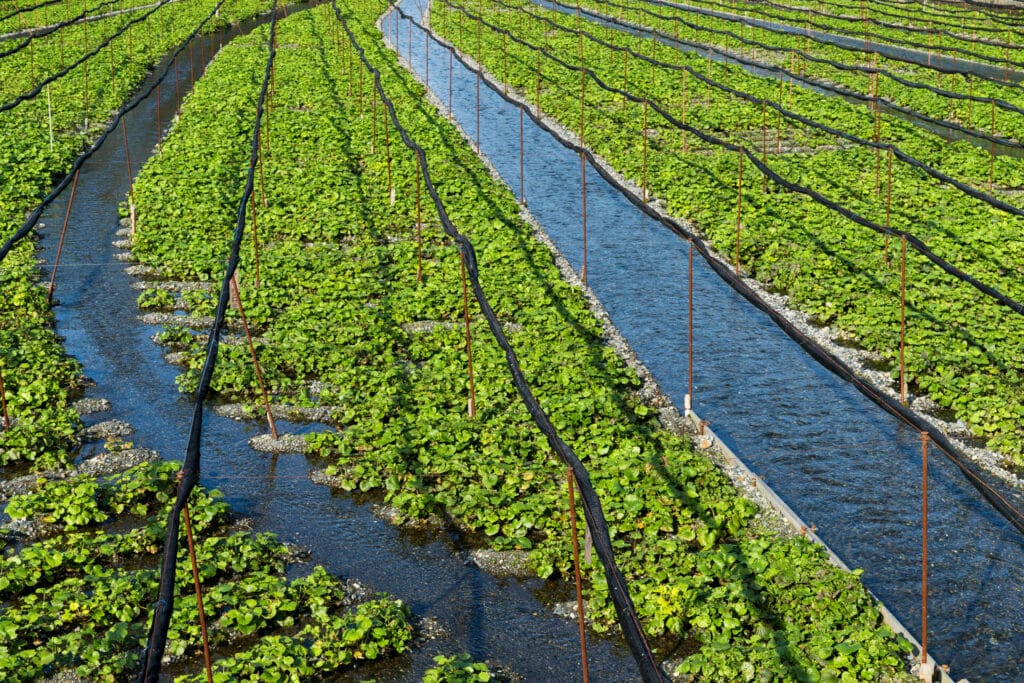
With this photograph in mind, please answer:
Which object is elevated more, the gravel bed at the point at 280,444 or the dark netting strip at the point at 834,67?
the dark netting strip at the point at 834,67

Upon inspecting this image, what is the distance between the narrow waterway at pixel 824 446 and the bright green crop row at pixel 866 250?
73 centimetres

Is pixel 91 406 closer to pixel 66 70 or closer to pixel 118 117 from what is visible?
pixel 118 117

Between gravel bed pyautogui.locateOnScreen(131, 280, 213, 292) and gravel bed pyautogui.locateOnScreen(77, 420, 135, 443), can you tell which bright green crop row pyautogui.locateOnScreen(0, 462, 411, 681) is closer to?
gravel bed pyautogui.locateOnScreen(77, 420, 135, 443)

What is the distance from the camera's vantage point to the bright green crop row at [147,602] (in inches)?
358

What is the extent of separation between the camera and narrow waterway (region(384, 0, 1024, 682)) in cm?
1030

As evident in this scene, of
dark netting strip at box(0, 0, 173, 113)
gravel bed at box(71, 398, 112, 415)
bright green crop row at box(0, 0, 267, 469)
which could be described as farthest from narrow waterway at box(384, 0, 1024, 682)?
dark netting strip at box(0, 0, 173, 113)

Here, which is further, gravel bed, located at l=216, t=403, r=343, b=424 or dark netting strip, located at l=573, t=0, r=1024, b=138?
dark netting strip, located at l=573, t=0, r=1024, b=138

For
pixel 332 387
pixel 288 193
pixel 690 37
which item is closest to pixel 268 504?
pixel 332 387

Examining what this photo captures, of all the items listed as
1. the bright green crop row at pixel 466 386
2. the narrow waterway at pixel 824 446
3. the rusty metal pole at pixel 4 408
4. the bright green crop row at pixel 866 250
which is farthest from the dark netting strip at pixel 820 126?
the rusty metal pole at pixel 4 408

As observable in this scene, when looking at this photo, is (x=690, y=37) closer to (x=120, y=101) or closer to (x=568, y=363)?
(x=120, y=101)

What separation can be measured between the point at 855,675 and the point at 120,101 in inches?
1093

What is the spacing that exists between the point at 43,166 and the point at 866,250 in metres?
16.3

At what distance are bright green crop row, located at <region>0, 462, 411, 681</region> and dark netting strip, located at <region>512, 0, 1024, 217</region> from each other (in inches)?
500

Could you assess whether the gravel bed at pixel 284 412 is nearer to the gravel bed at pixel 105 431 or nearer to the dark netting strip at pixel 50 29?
the gravel bed at pixel 105 431
